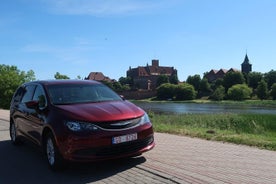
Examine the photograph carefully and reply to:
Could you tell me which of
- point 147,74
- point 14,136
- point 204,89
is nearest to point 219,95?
point 204,89

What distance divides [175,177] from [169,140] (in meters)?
3.75

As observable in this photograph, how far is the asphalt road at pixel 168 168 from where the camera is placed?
5812 millimetres

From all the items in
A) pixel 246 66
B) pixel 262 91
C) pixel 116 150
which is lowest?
pixel 262 91

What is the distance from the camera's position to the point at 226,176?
576 centimetres

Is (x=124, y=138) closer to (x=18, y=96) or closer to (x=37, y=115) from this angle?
(x=37, y=115)

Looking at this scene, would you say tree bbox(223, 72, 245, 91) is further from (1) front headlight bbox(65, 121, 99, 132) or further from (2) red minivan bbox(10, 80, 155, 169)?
(1) front headlight bbox(65, 121, 99, 132)

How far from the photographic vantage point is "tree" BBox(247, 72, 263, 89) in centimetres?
11906

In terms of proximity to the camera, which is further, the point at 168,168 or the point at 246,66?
the point at 246,66

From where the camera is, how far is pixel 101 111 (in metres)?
6.42

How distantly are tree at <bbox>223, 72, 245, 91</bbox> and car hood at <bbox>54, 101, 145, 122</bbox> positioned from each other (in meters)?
111

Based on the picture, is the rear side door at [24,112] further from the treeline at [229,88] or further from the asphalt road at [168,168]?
the treeline at [229,88]

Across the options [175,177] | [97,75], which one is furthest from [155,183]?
[97,75]

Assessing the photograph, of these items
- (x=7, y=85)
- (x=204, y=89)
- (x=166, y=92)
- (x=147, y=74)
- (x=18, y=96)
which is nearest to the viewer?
(x=18, y=96)

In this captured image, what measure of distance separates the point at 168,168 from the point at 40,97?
2.94m
